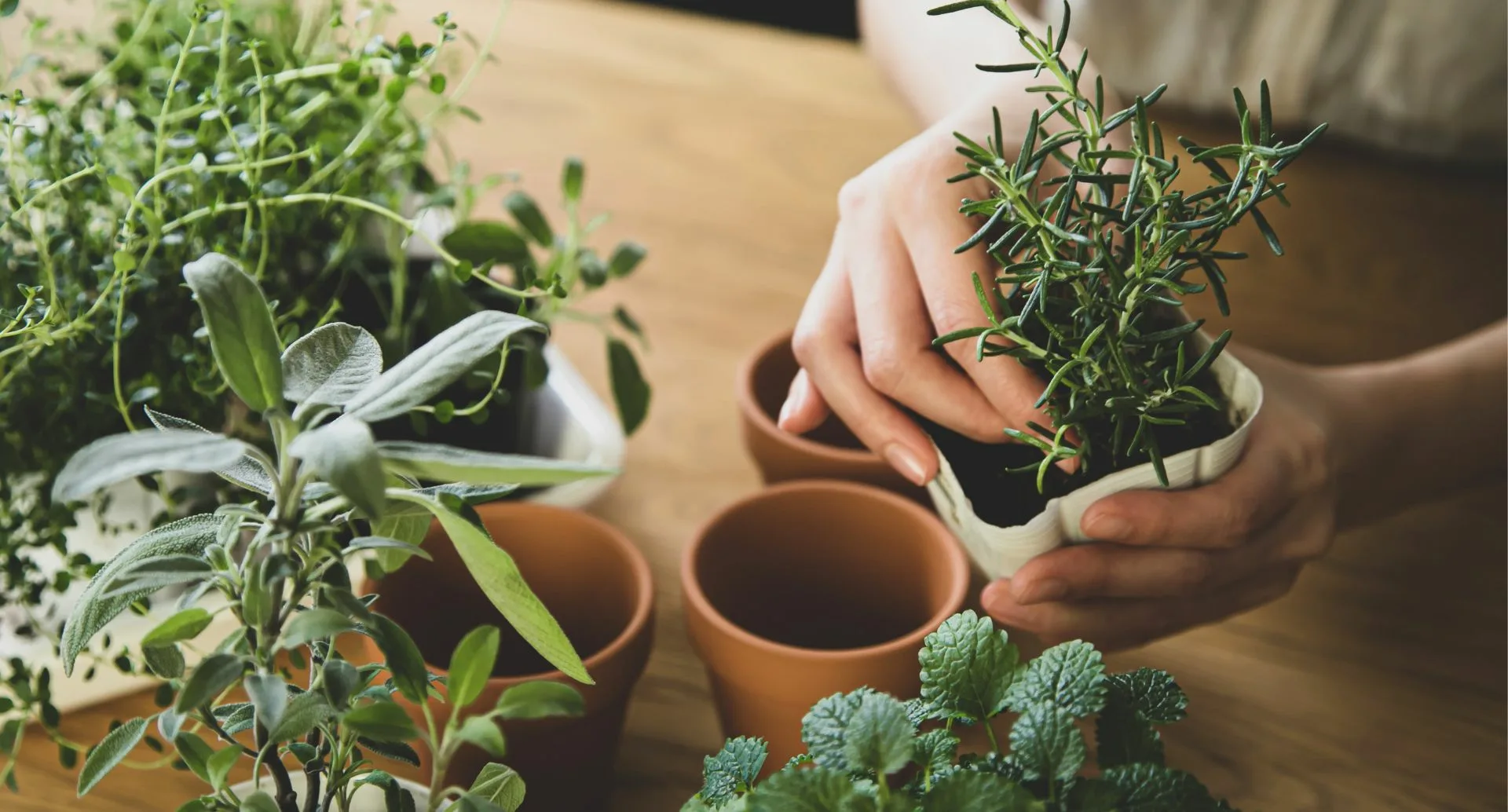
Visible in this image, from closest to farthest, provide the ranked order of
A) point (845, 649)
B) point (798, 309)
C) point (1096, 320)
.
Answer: point (1096, 320) < point (845, 649) < point (798, 309)

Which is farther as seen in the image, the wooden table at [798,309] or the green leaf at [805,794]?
the wooden table at [798,309]

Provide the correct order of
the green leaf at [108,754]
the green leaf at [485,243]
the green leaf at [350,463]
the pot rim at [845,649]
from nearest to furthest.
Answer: the green leaf at [350,463] → the green leaf at [108,754] → the pot rim at [845,649] → the green leaf at [485,243]

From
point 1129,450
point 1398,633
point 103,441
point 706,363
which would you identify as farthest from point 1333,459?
point 103,441

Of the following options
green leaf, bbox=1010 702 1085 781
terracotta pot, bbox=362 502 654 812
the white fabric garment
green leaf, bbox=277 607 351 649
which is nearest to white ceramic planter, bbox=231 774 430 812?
terracotta pot, bbox=362 502 654 812

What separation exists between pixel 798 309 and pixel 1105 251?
0.57 m

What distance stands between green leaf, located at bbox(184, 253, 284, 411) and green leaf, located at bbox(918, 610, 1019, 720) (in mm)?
244

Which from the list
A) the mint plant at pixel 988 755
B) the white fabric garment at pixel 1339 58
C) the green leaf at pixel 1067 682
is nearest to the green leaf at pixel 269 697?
the mint plant at pixel 988 755

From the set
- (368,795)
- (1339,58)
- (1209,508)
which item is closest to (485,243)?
(368,795)

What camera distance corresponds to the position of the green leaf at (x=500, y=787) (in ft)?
1.49

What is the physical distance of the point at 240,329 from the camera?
1.24 feet

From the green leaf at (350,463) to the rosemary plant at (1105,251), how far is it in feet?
0.89

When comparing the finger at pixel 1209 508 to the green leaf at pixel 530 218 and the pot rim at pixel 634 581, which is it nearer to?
the pot rim at pixel 634 581

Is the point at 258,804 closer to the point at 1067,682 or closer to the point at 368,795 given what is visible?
the point at 368,795

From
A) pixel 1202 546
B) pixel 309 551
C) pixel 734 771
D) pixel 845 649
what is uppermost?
pixel 309 551
